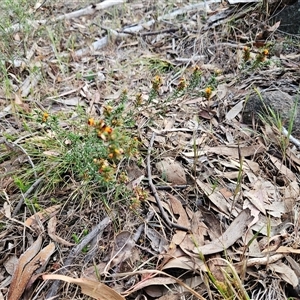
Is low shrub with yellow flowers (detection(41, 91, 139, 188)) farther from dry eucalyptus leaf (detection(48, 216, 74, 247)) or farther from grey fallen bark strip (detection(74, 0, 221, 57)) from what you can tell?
grey fallen bark strip (detection(74, 0, 221, 57))

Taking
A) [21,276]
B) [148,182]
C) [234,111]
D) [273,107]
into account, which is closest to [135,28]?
[234,111]

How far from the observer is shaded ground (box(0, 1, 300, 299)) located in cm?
114

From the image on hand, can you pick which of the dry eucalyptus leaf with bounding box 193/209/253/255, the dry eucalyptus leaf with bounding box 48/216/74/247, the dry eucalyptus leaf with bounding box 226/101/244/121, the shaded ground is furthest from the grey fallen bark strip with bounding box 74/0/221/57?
the dry eucalyptus leaf with bounding box 193/209/253/255

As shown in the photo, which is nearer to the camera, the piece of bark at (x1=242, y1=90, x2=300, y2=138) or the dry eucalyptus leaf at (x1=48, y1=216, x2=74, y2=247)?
the dry eucalyptus leaf at (x1=48, y1=216, x2=74, y2=247)

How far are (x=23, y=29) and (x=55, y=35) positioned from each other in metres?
0.20

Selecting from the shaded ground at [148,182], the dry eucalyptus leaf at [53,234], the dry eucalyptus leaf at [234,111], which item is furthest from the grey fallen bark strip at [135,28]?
the dry eucalyptus leaf at [53,234]

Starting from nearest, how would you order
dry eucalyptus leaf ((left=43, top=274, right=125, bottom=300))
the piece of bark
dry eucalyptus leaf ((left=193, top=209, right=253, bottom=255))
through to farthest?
dry eucalyptus leaf ((left=43, top=274, right=125, bottom=300))
dry eucalyptus leaf ((left=193, top=209, right=253, bottom=255))
the piece of bark

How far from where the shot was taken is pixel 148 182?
1.39m

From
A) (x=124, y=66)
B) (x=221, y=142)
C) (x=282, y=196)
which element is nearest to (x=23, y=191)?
(x=221, y=142)

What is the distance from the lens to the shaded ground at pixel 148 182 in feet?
3.75

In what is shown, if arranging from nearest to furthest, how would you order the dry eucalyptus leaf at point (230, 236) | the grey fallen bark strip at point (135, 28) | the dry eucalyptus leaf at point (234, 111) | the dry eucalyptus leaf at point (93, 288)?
the dry eucalyptus leaf at point (93, 288), the dry eucalyptus leaf at point (230, 236), the dry eucalyptus leaf at point (234, 111), the grey fallen bark strip at point (135, 28)

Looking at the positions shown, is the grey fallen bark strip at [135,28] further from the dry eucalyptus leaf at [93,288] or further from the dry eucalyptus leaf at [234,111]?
the dry eucalyptus leaf at [93,288]

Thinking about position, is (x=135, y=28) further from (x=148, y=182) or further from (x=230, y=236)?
(x=230, y=236)

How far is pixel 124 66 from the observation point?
225 cm
